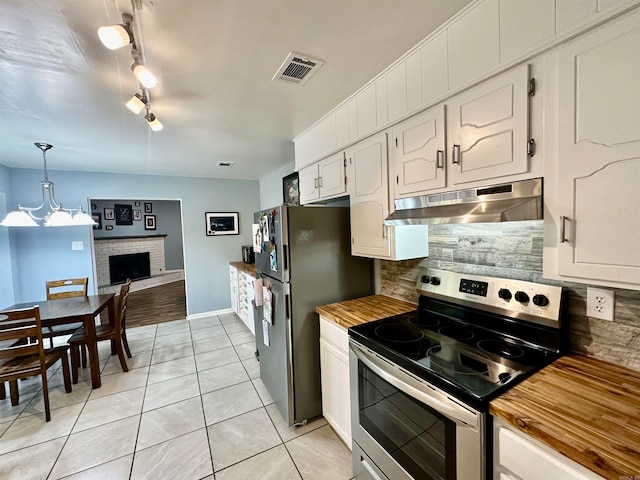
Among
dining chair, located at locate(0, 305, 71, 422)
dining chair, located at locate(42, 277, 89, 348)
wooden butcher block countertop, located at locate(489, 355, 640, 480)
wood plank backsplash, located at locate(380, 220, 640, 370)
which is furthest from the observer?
dining chair, located at locate(42, 277, 89, 348)

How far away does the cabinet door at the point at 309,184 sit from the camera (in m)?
2.52

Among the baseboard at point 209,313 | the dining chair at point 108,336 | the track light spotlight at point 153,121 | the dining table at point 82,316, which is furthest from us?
the baseboard at point 209,313

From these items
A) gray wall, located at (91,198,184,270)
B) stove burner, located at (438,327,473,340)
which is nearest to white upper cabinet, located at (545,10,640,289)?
stove burner, located at (438,327,473,340)

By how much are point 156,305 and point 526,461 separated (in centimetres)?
643

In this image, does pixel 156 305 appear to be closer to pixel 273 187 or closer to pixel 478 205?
pixel 273 187

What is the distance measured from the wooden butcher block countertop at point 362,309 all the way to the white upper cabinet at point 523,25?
146 cm

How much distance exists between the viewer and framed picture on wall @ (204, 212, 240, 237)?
4859 millimetres

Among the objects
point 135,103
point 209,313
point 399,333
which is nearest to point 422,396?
point 399,333

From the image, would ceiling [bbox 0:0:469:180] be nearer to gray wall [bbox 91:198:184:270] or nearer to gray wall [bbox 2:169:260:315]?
gray wall [bbox 2:169:260:315]

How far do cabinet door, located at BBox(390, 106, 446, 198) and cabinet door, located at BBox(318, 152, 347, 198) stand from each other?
55 cm

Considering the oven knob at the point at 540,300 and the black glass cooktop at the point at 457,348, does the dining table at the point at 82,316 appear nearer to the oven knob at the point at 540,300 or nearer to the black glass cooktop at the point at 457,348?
the black glass cooktop at the point at 457,348

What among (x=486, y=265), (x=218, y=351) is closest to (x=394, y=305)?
(x=486, y=265)

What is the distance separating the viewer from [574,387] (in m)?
0.96

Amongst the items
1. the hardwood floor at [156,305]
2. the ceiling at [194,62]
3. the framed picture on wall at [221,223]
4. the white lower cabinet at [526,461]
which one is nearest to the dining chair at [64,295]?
the hardwood floor at [156,305]
